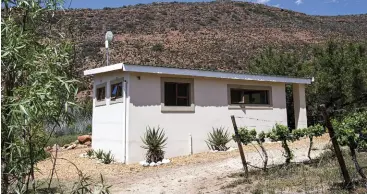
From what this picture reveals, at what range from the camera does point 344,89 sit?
18750 millimetres

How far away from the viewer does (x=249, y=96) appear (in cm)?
1638

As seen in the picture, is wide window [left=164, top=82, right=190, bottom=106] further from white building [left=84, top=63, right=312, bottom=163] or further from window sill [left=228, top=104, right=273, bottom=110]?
window sill [left=228, top=104, right=273, bottom=110]

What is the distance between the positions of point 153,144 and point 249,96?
5428 mm

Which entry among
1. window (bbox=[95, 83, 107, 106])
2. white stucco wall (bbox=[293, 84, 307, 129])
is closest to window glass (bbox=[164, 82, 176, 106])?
window (bbox=[95, 83, 107, 106])

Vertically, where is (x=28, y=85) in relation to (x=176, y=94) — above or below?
below

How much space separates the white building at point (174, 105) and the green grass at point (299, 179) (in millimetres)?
4810

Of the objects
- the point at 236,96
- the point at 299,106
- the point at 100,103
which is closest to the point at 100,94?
the point at 100,103

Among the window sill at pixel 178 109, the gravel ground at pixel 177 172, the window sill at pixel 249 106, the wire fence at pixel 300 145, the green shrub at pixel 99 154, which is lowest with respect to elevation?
the gravel ground at pixel 177 172

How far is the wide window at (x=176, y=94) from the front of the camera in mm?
13969

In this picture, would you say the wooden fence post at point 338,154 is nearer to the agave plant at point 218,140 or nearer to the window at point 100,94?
the agave plant at point 218,140

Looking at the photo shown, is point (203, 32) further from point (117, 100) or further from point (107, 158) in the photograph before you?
point (107, 158)

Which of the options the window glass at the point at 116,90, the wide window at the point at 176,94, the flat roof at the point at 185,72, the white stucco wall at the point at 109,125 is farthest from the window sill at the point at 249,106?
the white stucco wall at the point at 109,125

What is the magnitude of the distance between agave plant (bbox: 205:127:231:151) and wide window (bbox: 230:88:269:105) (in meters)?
1.66

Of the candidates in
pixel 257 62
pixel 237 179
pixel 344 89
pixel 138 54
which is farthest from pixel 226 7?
pixel 237 179
